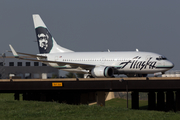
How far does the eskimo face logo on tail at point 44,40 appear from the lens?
2589 inches

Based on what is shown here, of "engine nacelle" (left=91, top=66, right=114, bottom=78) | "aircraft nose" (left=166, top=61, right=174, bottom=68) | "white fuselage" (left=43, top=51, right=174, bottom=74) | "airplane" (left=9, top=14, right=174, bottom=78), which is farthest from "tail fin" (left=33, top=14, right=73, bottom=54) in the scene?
"aircraft nose" (left=166, top=61, right=174, bottom=68)

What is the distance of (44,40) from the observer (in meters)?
66.3

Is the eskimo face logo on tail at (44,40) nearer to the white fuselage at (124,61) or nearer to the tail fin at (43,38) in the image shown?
the tail fin at (43,38)

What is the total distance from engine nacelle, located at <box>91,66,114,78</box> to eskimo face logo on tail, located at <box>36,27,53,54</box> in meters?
14.7

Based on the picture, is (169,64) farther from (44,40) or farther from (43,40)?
(43,40)

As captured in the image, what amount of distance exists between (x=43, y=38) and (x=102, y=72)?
18431 millimetres

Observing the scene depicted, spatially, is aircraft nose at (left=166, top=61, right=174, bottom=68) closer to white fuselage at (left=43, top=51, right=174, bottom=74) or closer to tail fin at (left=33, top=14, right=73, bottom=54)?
white fuselage at (left=43, top=51, right=174, bottom=74)

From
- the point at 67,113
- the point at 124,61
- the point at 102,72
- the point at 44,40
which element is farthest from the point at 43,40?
the point at 67,113

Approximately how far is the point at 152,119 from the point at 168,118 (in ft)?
7.41

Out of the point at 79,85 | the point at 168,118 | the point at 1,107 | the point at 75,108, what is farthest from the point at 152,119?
the point at 79,85

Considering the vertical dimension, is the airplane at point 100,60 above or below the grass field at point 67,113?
above

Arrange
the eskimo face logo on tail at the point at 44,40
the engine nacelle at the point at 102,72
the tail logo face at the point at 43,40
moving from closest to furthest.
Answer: the engine nacelle at the point at 102,72 → the eskimo face logo on tail at the point at 44,40 → the tail logo face at the point at 43,40

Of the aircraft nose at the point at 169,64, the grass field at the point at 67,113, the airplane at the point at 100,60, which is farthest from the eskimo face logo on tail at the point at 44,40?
the grass field at the point at 67,113

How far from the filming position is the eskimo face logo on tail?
6575 cm
